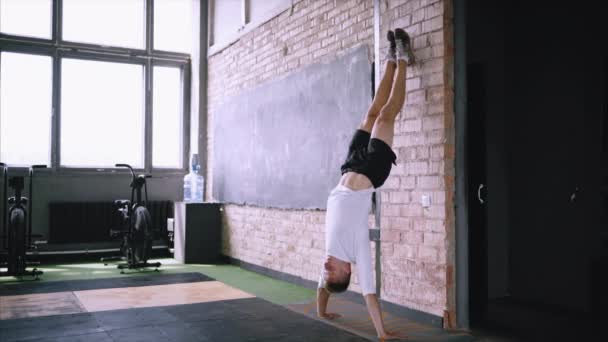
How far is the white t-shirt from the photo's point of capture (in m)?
3.42

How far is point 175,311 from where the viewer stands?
4.25 m

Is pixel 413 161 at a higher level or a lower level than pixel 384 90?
lower

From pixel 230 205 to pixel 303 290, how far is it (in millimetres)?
2239

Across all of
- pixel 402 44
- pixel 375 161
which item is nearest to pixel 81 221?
pixel 375 161

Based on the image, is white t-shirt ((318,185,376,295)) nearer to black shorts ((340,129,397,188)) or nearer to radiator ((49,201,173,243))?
black shorts ((340,129,397,188))

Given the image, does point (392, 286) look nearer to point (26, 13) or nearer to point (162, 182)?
point (162, 182)

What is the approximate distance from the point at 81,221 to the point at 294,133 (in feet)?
12.3

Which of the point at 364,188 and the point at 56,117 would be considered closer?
the point at 364,188

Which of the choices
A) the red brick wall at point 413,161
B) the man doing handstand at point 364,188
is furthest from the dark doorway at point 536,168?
the man doing handstand at point 364,188

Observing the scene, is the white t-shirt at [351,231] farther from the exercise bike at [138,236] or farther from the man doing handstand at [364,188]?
the exercise bike at [138,236]

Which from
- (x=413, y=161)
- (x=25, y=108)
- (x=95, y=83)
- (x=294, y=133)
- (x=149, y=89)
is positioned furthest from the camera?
(x=149, y=89)

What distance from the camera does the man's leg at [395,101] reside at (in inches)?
145

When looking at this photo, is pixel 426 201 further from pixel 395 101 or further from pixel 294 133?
pixel 294 133

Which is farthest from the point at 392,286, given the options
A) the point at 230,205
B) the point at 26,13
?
the point at 26,13
